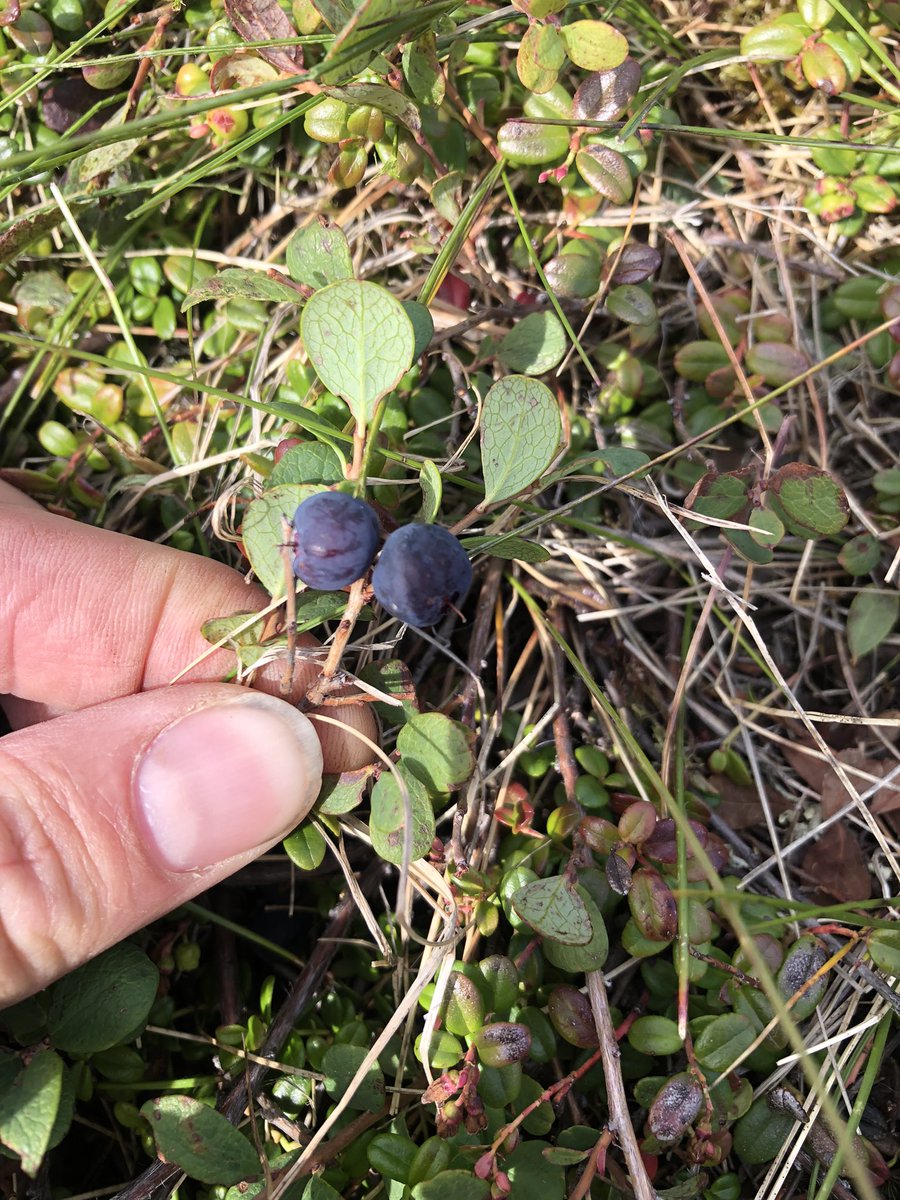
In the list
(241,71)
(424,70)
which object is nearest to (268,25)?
(241,71)

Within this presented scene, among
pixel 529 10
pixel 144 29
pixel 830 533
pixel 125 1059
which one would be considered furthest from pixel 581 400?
pixel 125 1059

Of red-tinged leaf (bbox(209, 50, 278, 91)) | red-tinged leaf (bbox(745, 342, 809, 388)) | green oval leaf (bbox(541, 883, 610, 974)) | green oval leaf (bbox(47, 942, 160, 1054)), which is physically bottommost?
→ green oval leaf (bbox(541, 883, 610, 974))

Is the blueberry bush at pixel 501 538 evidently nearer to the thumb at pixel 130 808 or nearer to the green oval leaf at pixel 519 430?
the green oval leaf at pixel 519 430

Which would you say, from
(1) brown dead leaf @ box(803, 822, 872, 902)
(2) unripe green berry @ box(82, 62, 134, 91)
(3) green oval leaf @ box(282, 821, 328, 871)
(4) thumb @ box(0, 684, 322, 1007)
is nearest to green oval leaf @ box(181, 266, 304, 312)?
(4) thumb @ box(0, 684, 322, 1007)

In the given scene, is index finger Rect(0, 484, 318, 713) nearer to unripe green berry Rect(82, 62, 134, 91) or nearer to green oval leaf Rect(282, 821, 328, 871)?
green oval leaf Rect(282, 821, 328, 871)

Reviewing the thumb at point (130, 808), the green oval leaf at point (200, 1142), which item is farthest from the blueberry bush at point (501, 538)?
the thumb at point (130, 808)

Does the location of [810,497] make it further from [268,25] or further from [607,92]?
[268,25]
